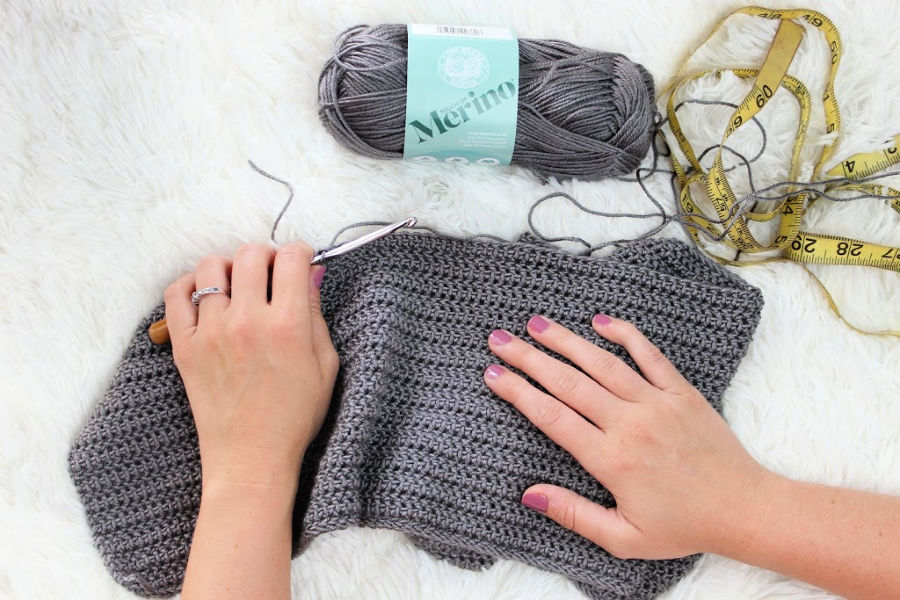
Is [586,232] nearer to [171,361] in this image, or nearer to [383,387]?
[383,387]

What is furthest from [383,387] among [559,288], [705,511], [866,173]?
[866,173]

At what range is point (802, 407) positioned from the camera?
1.04m

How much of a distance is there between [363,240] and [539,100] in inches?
11.8

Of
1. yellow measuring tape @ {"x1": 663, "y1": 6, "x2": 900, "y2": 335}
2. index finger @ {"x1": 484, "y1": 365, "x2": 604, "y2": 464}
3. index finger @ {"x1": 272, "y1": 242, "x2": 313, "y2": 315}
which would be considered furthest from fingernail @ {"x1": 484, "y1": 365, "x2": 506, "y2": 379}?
yellow measuring tape @ {"x1": 663, "y1": 6, "x2": 900, "y2": 335}

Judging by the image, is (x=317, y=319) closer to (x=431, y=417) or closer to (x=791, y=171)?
(x=431, y=417)

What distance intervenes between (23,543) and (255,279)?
0.46 m

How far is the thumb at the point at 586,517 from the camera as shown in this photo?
0.92 m

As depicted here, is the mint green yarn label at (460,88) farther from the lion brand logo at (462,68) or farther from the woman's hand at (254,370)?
the woman's hand at (254,370)

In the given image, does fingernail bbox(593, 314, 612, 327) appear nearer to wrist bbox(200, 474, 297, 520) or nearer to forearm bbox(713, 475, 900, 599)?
forearm bbox(713, 475, 900, 599)

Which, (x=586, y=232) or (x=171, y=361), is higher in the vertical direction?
(x=586, y=232)

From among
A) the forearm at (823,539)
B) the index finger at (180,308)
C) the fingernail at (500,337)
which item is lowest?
the forearm at (823,539)

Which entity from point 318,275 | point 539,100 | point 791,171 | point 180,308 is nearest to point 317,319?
point 318,275

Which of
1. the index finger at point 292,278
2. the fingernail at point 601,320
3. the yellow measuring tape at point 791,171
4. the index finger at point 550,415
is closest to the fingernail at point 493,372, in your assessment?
the index finger at point 550,415

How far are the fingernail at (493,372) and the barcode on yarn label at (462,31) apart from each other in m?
0.44
